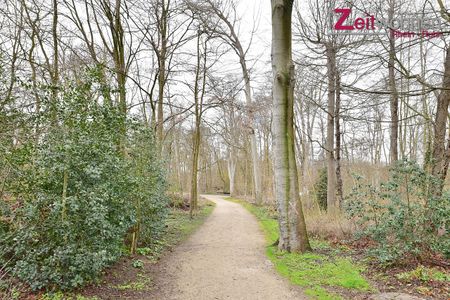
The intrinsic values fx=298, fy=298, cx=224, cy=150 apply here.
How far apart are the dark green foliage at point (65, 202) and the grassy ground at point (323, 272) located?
3.26 metres

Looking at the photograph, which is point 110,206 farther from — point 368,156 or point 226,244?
point 368,156

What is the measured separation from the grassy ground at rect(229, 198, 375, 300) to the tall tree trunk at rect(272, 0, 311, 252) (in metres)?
0.40

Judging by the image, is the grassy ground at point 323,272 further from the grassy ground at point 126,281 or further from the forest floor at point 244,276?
the grassy ground at point 126,281

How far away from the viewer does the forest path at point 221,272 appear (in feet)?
15.5

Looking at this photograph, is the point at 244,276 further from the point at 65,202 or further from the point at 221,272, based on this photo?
the point at 65,202

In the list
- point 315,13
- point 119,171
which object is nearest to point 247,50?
point 315,13

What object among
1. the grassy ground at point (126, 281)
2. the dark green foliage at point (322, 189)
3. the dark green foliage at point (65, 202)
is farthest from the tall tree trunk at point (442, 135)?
the dark green foliage at point (322, 189)

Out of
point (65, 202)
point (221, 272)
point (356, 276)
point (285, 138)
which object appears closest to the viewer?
point (65, 202)

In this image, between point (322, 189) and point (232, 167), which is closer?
point (322, 189)

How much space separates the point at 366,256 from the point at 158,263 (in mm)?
4440

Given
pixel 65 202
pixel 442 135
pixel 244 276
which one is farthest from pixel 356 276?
pixel 65 202

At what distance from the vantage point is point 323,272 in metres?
5.44

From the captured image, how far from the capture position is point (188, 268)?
607 centimetres

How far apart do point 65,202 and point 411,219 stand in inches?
233
